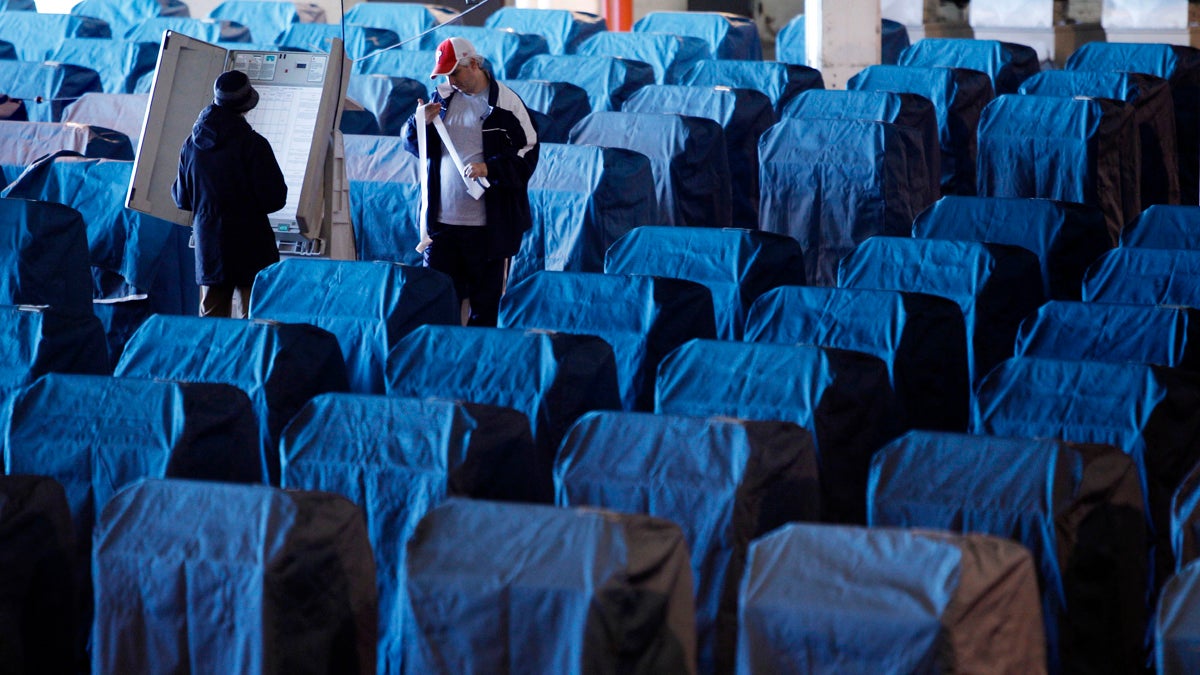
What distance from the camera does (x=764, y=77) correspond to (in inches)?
390

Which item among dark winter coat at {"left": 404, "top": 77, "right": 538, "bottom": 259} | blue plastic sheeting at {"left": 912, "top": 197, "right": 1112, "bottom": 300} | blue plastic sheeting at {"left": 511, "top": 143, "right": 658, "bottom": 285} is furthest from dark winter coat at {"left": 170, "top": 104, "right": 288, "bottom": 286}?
blue plastic sheeting at {"left": 912, "top": 197, "right": 1112, "bottom": 300}

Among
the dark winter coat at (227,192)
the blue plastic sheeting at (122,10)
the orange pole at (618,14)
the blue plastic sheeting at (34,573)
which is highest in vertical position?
the blue plastic sheeting at (122,10)

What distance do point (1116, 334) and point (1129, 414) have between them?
2.51 feet

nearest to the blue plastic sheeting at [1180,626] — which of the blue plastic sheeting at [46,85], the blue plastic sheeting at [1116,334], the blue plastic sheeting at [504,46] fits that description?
the blue plastic sheeting at [1116,334]

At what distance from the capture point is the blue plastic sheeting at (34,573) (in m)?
3.65

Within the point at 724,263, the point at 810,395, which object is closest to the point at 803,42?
the point at 724,263

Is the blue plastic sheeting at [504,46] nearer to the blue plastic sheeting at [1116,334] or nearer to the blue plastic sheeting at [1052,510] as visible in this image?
the blue plastic sheeting at [1116,334]

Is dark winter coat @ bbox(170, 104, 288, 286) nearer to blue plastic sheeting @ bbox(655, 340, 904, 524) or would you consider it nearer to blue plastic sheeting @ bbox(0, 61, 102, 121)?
blue plastic sheeting @ bbox(655, 340, 904, 524)

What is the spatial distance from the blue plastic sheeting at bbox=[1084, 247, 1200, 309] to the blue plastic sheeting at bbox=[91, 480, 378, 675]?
10.3 feet

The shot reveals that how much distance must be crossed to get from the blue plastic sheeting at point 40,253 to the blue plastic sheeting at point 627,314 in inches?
76.9

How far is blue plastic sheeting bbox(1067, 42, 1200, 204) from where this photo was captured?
31.3 ft

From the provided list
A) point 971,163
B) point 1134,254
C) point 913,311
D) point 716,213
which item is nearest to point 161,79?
point 716,213

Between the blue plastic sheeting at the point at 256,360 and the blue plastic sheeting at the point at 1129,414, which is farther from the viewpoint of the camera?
the blue plastic sheeting at the point at 256,360

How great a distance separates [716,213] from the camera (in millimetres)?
8133
